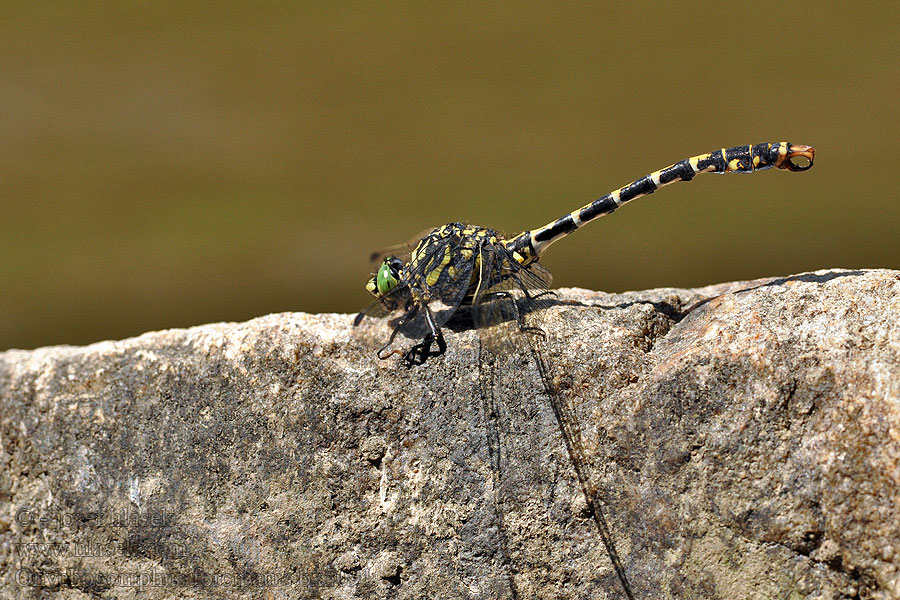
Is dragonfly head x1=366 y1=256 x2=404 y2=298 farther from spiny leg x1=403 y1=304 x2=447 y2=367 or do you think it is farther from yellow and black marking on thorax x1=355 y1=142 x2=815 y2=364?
spiny leg x1=403 y1=304 x2=447 y2=367

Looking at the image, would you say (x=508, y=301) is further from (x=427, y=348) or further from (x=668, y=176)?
(x=668, y=176)

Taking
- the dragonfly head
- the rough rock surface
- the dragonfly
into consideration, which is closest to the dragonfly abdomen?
the dragonfly

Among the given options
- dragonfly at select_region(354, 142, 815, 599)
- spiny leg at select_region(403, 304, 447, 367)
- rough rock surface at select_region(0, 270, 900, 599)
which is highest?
dragonfly at select_region(354, 142, 815, 599)

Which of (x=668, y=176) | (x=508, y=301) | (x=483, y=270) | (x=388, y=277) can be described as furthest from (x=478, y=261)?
(x=668, y=176)

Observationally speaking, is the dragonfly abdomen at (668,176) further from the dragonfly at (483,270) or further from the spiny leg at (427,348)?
the spiny leg at (427,348)

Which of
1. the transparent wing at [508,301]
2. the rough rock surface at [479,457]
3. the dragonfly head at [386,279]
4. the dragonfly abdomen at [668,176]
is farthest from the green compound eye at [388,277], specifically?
the dragonfly abdomen at [668,176]

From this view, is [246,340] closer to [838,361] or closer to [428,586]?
[428,586]

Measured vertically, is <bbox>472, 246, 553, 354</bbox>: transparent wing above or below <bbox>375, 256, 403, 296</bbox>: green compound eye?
below
